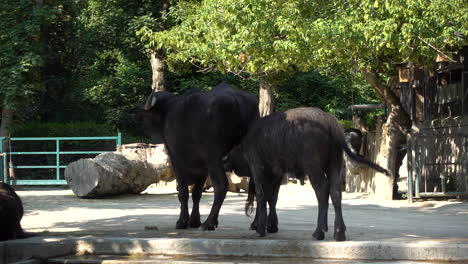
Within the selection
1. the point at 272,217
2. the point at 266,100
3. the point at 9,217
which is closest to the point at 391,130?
the point at 266,100

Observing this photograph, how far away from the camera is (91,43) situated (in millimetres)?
33188

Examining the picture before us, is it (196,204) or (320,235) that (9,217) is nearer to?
(196,204)

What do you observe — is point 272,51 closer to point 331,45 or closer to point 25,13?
point 331,45

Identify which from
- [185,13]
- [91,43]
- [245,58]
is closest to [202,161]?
[245,58]

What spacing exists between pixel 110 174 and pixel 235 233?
340 inches

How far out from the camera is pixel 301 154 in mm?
9094

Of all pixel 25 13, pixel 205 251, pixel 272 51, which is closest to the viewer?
pixel 205 251

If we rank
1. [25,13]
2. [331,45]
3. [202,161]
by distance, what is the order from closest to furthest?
1. [202,161]
2. [331,45]
3. [25,13]

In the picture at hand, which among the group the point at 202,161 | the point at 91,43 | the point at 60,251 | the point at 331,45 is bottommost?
the point at 60,251

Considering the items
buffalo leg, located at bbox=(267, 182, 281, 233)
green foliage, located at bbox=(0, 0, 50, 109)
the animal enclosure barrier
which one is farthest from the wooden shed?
green foliage, located at bbox=(0, 0, 50, 109)

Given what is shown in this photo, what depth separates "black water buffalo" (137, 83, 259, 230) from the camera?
10.4 metres

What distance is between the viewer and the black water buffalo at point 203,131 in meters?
10.4

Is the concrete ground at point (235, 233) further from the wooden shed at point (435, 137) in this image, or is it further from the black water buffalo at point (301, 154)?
the wooden shed at point (435, 137)

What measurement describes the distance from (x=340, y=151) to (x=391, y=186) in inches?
418
